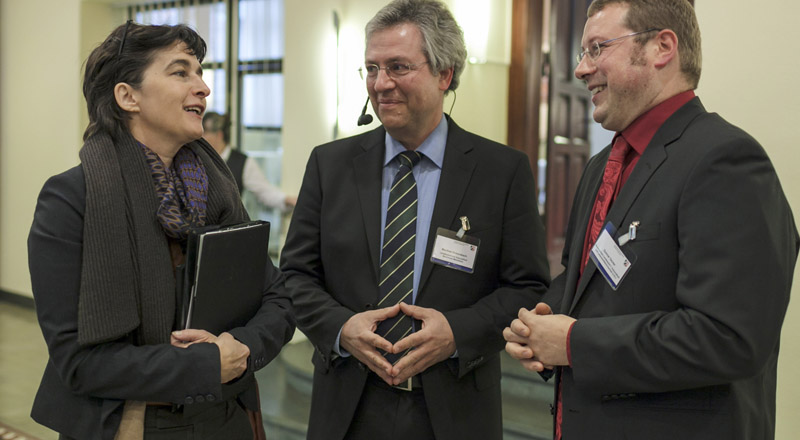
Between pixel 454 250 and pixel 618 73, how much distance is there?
64 cm

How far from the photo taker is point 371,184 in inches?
75.7

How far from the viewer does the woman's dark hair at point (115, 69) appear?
157cm

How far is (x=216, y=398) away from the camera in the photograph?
1.48 metres

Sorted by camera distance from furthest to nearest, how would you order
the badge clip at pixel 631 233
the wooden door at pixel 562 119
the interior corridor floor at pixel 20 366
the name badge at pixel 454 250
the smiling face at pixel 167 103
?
the wooden door at pixel 562 119 → the interior corridor floor at pixel 20 366 → the name badge at pixel 454 250 → the smiling face at pixel 167 103 → the badge clip at pixel 631 233

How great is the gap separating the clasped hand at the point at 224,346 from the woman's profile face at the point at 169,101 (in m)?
0.47

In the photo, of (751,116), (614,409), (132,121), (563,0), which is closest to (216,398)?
(132,121)

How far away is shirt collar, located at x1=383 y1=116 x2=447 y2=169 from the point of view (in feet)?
6.33

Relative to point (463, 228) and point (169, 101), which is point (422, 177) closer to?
point (463, 228)

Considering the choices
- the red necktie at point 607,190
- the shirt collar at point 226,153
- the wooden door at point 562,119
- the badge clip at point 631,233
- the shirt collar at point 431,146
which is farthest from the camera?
the wooden door at point 562,119

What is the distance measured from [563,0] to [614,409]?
4574mm

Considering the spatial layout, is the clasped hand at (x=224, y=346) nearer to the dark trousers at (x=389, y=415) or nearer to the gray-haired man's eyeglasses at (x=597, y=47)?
the dark trousers at (x=389, y=415)

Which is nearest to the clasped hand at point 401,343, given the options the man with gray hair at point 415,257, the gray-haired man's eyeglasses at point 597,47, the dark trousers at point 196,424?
the man with gray hair at point 415,257

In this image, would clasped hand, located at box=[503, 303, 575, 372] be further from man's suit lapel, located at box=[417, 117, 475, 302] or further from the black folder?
the black folder

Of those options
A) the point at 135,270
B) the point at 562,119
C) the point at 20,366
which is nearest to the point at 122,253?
the point at 135,270
